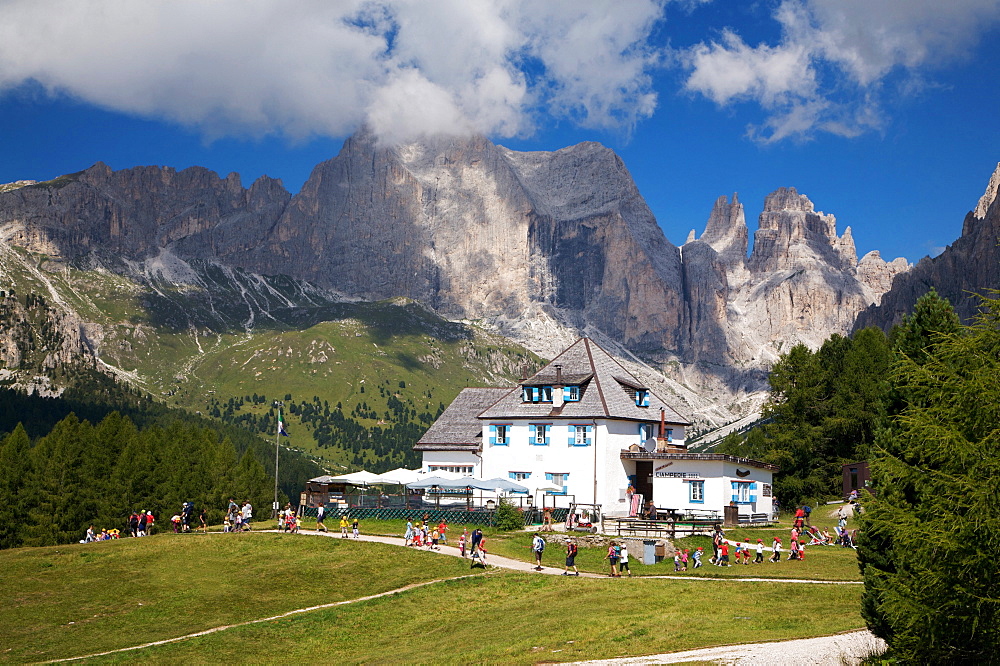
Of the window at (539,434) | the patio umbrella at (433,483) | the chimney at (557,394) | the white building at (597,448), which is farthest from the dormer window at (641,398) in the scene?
the patio umbrella at (433,483)

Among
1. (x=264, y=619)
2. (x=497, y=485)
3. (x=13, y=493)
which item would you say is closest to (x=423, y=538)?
(x=497, y=485)

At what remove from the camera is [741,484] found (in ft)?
219

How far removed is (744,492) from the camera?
6688 cm

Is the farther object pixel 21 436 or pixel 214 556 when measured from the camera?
pixel 21 436

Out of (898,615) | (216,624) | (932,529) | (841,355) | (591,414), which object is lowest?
(216,624)

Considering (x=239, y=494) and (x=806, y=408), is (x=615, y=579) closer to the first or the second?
(x=806, y=408)

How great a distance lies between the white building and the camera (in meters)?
66.8

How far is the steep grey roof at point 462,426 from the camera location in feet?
270

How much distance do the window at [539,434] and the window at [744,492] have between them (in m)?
15.5

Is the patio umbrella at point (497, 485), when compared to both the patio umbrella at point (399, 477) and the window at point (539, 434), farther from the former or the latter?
the patio umbrella at point (399, 477)

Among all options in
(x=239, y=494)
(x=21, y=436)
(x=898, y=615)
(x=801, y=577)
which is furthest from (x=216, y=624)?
(x=21, y=436)

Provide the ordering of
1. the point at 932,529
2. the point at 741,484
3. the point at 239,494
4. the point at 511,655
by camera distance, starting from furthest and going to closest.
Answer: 1. the point at 239,494
2. the point at 741,484
3. the point at 511,655
4. the point at 932,529

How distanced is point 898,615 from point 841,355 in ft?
249

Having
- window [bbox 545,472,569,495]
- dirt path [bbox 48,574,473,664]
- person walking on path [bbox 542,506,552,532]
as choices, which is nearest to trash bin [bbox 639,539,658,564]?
dirt path [bbox 48,574,473,664]
